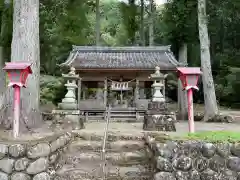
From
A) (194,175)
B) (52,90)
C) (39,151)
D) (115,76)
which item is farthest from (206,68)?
(52,90)

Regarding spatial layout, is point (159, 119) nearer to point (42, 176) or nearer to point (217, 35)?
point (42, 176)

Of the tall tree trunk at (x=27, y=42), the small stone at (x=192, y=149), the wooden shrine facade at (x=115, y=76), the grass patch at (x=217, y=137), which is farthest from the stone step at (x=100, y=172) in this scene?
the wooden shrine facade at (x=115, y=76)

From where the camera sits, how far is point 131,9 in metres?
22.4

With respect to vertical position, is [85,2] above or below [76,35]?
above

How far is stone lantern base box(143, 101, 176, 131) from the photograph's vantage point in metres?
8.09

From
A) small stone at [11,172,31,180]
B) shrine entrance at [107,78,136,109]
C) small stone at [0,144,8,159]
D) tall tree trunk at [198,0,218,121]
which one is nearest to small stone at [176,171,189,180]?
small stone at [11,172,31,180]

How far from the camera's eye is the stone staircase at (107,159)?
530 cm

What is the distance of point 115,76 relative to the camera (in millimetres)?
15055

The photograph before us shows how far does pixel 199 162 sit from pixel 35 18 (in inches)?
235

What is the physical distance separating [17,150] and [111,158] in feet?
6.00

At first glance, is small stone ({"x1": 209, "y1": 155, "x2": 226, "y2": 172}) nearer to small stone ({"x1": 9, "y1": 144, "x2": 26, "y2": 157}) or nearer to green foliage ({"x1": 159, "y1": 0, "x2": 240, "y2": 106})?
small stone ({"x1": 9, "y1": 144, "x2": 26, "y2": 157})

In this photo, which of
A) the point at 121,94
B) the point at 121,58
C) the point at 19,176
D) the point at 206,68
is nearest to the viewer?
the point at 19,176

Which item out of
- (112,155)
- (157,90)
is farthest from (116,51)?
(112,155)

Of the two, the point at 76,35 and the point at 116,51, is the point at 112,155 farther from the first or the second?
the point at 76,35
